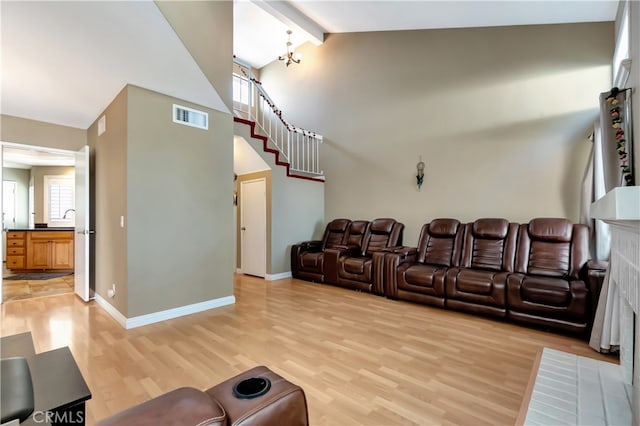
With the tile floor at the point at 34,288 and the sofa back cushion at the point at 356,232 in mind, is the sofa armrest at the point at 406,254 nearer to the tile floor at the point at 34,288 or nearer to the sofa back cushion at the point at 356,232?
the sofa back cushion at the point at 356,232

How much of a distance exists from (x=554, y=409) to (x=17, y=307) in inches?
220

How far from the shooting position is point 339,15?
17.3ft

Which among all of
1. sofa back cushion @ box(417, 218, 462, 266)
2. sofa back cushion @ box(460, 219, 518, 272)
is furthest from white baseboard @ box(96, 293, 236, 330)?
sofa back cushion @ box(460, 219, 518, 272)

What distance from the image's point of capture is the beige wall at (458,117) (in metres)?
3.92

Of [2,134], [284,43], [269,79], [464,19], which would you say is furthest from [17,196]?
[464,19]

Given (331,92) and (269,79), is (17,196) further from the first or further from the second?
(331,92)

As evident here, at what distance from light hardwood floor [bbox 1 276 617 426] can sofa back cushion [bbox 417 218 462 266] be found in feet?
2.57

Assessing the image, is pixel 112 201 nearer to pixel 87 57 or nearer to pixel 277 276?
pixel 87 57

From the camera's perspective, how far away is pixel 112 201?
3.59 metres

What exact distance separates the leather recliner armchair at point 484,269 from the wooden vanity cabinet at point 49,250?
710 cm

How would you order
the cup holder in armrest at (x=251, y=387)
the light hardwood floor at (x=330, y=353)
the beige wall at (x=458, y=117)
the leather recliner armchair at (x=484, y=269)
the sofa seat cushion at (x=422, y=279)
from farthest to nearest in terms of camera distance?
the beige wall at (x=458, y=117) < the sofa seat cushion at (x=422, y=279) < the leather recliner armchair at (x=484, y=269) < the light hardwood floor at (x=330, y=353) < the cup holder in armrest at (x=251, y=387)

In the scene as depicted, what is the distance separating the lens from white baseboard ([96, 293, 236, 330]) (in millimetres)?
3229

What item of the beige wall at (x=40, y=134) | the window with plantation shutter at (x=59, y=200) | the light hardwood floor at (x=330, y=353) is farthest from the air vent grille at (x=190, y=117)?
the window with plantation shutter at (x=59, y=200)

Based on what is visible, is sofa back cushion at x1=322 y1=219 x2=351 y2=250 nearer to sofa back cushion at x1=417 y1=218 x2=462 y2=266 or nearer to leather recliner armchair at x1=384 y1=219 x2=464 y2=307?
leather recliner armchair at x1=384 y1=219 x2=464 y2=307
